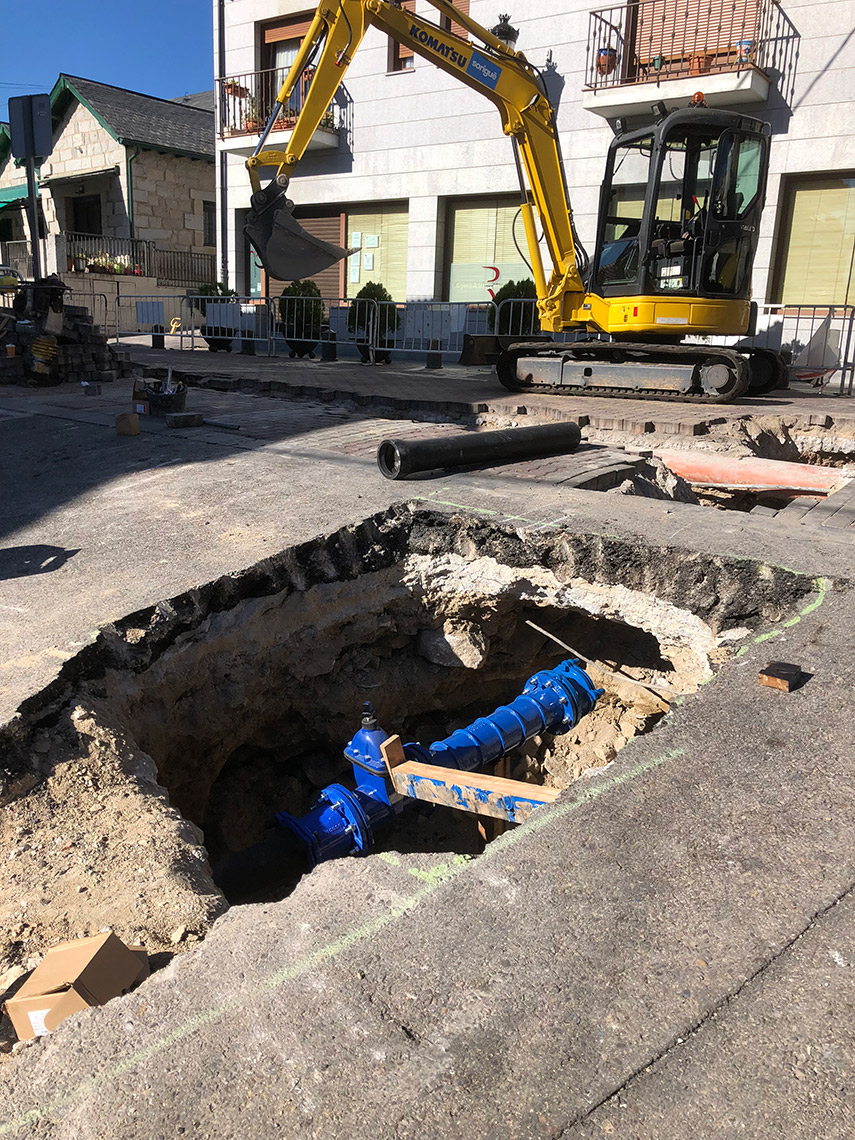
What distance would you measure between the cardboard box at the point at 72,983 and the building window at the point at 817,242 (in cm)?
1482

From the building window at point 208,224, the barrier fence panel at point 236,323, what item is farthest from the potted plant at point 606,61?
the building window at point 208,224

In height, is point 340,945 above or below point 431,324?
below

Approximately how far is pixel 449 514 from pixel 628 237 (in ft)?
24.5

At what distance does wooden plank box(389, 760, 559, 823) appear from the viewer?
2691mm

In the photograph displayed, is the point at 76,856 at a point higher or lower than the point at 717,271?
lower

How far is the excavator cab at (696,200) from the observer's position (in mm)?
9477

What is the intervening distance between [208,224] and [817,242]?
19406 mm

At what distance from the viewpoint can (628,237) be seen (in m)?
10.8

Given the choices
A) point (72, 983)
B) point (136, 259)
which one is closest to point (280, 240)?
point (72, 983)

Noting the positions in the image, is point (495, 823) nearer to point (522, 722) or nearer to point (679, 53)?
point (522, 722)

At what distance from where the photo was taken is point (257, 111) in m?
19.2

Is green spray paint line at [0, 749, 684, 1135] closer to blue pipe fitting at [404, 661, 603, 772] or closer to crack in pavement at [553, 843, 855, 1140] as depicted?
crack in pavement at [553, 843, 855, 1140]

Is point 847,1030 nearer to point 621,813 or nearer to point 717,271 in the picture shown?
point 621,813

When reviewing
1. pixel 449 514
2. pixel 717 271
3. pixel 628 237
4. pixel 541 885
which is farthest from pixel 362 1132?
pixel 628 237
